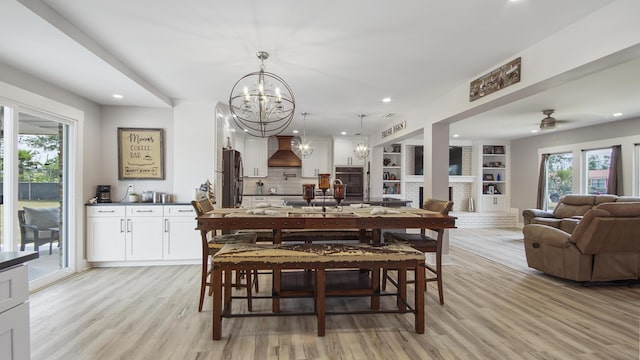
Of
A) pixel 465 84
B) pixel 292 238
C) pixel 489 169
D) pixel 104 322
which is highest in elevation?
pixel 465 84

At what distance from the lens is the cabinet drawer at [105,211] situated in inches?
169

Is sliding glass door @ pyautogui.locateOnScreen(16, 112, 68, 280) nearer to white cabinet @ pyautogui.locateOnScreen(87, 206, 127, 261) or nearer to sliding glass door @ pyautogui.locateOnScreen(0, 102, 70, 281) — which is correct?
sliding glass door @ pyautogui.locateOnScreen(0, 102, 70, 281)

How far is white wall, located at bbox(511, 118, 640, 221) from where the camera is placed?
6.01m

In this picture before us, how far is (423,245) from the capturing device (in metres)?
3.10

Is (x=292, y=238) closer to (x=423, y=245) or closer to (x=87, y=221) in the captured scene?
(x=423, y=245)

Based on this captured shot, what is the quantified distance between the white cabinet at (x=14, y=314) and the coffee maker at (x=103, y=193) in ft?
11.7

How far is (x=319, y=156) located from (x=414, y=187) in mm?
2978

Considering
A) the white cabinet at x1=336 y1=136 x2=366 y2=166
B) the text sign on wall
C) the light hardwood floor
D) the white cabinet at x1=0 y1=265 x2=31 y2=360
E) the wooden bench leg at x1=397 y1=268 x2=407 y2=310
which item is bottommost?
the light hardwood floor

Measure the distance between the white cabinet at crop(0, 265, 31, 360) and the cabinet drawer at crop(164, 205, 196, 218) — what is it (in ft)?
10.3

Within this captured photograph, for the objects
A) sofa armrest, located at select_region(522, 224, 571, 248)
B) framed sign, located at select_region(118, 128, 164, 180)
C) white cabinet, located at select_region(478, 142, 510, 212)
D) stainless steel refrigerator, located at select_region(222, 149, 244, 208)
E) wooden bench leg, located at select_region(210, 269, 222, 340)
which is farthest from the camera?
white cabinet, located at select_region(478, 142, 510, 212)

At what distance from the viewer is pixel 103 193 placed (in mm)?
4500

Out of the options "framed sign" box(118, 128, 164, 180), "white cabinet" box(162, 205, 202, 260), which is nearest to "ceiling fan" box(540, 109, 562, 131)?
"white cabinet" box(162, 205, 202, 260)

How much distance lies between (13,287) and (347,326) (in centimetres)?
217

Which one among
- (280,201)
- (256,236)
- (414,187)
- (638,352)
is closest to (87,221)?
(256,236)
